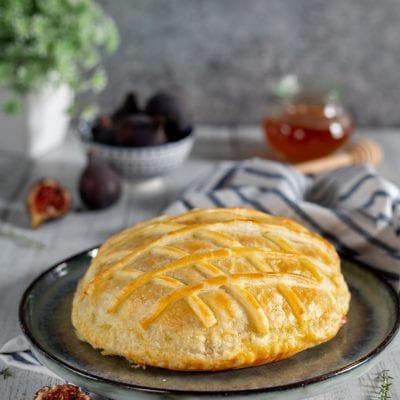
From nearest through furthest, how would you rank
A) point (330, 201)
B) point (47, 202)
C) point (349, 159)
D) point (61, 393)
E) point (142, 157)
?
1. point (61, 393)
2. point (330, 201)
3. point (47, 202)
4. point (142, 157)
5. point (349, 159)

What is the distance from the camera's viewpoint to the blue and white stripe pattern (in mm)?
2750

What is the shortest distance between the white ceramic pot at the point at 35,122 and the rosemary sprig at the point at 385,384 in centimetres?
234

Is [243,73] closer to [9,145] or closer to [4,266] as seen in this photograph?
[9,145]

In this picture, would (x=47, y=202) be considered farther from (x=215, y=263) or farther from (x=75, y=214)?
(x=215, y=263)

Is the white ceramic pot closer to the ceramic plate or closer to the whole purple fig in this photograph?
the whole purple fig

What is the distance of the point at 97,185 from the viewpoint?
133 inches

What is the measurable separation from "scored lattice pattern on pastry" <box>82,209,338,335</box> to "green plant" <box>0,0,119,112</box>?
5.55 ft

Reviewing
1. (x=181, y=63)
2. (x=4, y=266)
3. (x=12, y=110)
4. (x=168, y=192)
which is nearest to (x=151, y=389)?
(x=4, y=266)

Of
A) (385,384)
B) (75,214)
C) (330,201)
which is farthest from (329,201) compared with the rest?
(385,384)

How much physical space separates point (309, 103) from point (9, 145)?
1596mm

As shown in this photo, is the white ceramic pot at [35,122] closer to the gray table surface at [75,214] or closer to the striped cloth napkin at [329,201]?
the gray table surface at [75,214]

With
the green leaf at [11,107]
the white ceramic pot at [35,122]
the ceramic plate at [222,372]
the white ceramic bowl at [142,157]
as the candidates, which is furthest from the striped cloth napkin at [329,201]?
the white ceramic pot at [35,122]

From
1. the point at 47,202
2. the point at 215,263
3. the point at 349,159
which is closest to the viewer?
the point at 215,263

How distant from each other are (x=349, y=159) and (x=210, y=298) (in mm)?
2122
